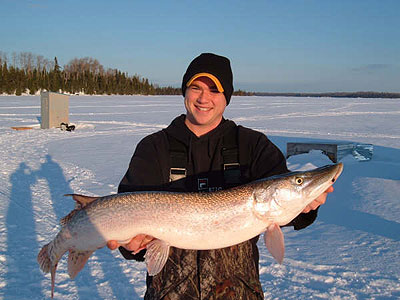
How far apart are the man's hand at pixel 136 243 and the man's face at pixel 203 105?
72 centimetres

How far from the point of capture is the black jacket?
1.98 m

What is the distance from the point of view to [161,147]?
2.19 metres

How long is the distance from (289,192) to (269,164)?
8.8 inches

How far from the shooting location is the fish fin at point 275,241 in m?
2.04

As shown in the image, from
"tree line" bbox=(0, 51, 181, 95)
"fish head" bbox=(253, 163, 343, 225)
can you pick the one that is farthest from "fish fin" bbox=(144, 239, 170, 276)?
"tree line" bbox=(0, 51, 181, 95)

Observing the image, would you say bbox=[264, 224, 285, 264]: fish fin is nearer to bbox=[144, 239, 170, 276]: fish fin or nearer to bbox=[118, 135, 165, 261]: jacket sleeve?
bbox=[144, 239, 170, 276]: fish fin

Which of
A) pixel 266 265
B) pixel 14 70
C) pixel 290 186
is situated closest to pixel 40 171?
pixel 266 265

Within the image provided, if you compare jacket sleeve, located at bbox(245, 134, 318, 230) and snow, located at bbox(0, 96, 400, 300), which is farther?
snow, located at bbox(0, 96, 400, 300)

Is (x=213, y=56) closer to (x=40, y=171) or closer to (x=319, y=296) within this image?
(x=319, y=296)

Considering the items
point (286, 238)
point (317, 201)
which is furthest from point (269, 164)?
point (286, 238)

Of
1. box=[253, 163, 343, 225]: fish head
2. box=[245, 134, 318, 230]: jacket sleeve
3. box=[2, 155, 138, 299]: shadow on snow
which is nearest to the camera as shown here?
box=[253, 163, 343, 225]: fish head

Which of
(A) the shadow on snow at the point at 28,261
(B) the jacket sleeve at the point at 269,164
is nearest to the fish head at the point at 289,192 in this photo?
(B) the jacket sleeve at the point at 269,164

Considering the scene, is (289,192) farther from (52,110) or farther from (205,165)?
(52,110)

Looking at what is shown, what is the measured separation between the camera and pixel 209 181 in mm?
2211
